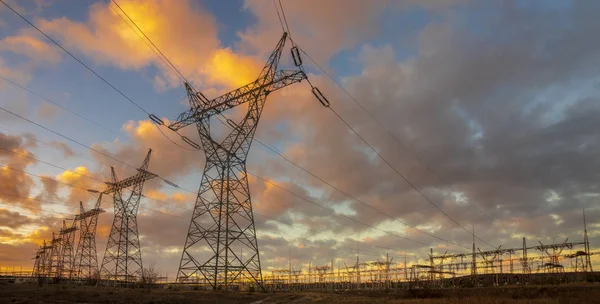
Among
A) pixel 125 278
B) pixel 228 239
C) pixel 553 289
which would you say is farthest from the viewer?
pixel 125 278

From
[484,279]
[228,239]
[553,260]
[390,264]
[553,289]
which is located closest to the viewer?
[228,239]

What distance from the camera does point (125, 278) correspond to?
215 ft

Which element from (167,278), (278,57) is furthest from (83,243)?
(278,57)

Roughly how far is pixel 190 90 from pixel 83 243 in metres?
56.3

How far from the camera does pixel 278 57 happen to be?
40.1 metres

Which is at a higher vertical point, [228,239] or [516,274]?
[228,239]

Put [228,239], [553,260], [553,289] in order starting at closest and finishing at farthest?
[228,239] < [553,289] < [553,260]

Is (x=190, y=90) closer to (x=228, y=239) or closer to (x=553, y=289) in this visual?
(x=228, y=239)

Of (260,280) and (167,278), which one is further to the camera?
(167,278)

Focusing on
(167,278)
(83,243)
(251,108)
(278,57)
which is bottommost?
(167,278)

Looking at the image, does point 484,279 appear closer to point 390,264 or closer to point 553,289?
point 390,264

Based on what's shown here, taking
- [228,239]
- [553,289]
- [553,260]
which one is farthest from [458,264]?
[228,239]

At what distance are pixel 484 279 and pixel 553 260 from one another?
1419 centimetres

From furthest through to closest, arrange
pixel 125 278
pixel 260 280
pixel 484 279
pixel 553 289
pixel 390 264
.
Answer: pixel 390 264
pixel 484 279
pixel 125 278
pixel 553 289
pixel 260 280
